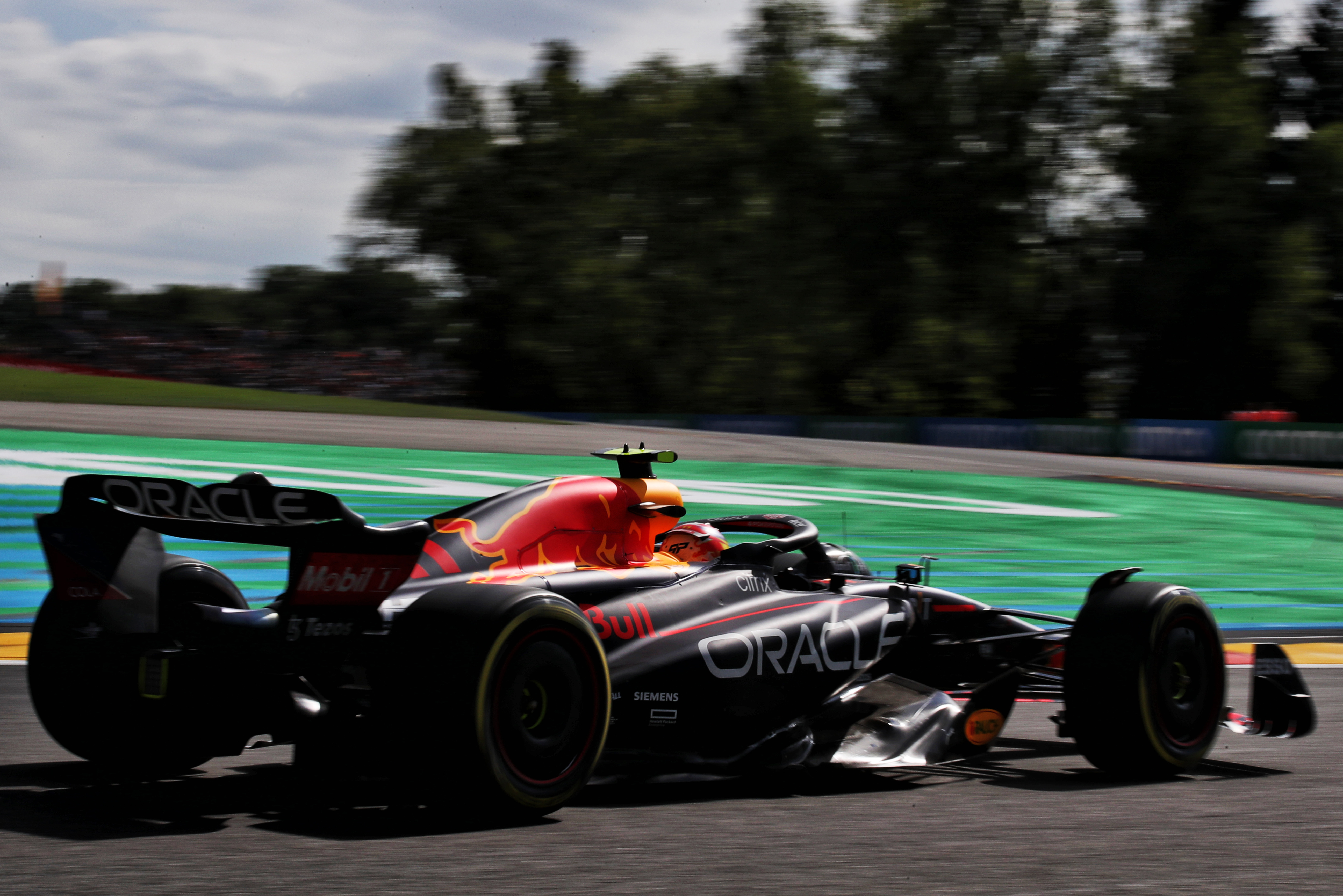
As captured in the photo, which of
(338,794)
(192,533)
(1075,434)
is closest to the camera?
(192,533)

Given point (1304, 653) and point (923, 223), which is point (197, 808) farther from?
point (923, 223)

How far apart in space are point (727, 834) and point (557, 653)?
79 centimetres

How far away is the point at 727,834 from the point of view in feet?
15.4

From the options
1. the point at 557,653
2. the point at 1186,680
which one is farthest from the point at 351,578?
the point at 1186,680

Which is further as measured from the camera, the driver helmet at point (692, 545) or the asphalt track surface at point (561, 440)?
the asphalt track surface at point (561, 440)

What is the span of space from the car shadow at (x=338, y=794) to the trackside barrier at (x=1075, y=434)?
2202cm

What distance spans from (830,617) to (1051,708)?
3.14 m

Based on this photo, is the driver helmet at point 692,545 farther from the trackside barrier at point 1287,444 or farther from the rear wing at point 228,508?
the trackside barrier at point 1287,444

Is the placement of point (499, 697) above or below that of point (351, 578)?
below

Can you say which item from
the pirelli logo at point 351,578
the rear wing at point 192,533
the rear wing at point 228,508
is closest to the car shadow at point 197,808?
the rear wing at point 192,533

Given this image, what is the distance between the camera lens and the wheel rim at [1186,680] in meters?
6.07

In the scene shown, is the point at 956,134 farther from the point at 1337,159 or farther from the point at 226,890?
the point at 226,890

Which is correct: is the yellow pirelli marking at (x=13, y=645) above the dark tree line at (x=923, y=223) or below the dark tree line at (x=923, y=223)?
below

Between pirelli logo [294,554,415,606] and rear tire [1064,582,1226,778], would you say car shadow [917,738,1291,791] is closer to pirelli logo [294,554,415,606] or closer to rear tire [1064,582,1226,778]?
rear tire [1064,582,1226,778]
